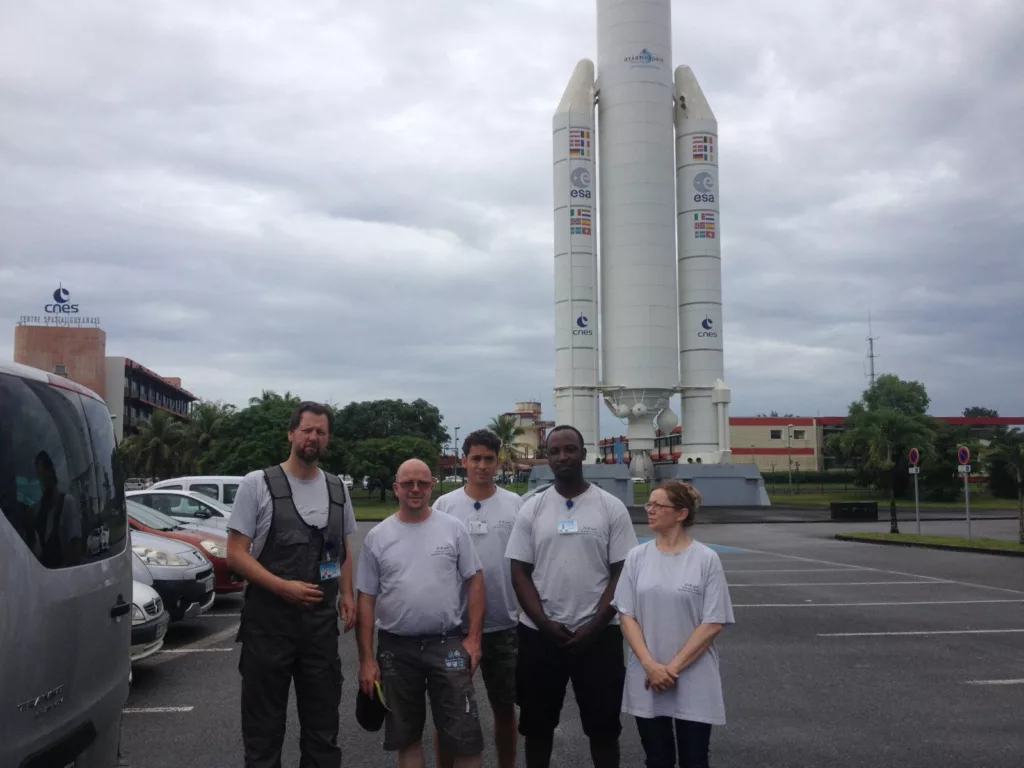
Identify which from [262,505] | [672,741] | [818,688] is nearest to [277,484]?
[262,505]

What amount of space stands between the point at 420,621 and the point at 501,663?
705 mm

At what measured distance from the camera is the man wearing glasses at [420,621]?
14.9ft

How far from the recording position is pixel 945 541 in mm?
22188

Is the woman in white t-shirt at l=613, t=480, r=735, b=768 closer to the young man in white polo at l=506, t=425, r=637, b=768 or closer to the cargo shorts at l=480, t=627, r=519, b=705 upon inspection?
the young man in white polo at l=506, t=425, r=637, b=768

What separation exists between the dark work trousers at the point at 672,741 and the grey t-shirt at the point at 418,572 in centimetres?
108

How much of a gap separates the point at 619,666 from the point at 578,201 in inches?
1546

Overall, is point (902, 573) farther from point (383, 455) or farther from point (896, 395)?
point (896, 395)

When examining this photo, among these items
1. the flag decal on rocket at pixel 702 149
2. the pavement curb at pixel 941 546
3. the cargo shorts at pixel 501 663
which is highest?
the flag decal on rocket at pixel 702 149

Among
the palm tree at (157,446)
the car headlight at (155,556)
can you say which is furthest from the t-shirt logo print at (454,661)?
the palm tree at (157,446)

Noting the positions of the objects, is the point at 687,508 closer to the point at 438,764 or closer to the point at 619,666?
the point at 619,666

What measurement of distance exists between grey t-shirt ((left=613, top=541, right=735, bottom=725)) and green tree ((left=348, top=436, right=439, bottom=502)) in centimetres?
5716

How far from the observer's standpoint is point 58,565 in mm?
3596

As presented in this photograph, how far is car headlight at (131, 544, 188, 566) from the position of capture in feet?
30.9

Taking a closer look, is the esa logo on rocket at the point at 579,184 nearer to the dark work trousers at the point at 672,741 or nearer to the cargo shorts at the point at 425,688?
the cargo shorts at the point at 425,688
